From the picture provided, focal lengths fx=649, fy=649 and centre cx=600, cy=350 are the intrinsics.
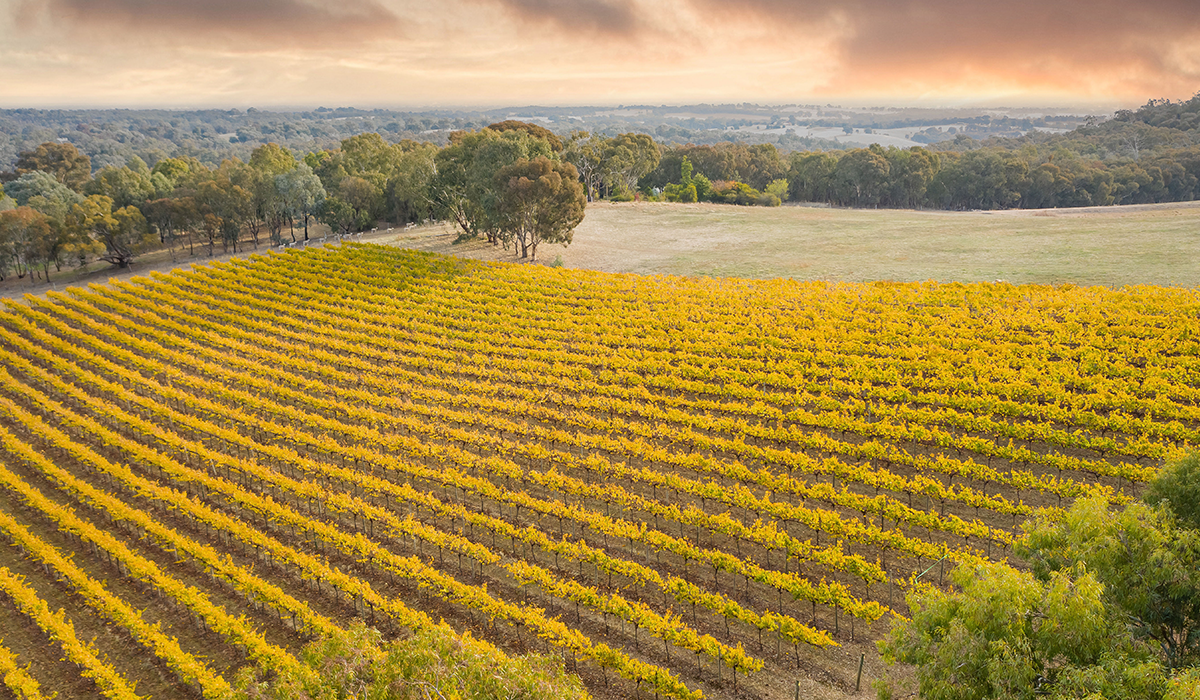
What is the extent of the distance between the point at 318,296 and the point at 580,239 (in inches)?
1108

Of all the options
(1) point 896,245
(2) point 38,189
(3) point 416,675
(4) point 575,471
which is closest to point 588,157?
(1) point 896,245

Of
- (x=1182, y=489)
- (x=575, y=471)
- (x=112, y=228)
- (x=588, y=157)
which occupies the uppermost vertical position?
(x=588, y=157)

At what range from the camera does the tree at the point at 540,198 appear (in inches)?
2124

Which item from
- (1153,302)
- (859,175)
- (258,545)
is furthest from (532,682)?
(859,175)

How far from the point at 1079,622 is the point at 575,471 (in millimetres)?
17708

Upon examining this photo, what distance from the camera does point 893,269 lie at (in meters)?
51.5

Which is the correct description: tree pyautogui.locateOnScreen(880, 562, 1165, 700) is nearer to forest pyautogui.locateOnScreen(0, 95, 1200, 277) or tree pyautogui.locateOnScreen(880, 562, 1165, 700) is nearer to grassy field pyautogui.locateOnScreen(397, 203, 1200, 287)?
grassy field pyautogui.locateOnScreen(397, 203, 1200, 287)

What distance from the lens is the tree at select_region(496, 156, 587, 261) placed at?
53.9m

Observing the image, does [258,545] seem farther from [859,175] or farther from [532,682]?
[859,175]

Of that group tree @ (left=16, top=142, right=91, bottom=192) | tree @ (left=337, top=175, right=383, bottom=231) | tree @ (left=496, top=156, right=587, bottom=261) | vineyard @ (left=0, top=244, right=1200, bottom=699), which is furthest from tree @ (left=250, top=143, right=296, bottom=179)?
tree @ (left=16, top=142, right=91, bottom=192)

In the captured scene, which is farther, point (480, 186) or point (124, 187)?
point (124, 187)

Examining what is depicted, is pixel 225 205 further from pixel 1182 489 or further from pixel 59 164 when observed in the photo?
pixel 1182 489

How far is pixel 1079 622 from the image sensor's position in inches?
438

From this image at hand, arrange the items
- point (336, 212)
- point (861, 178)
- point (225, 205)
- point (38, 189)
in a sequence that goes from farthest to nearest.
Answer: point (861, 178) → point (38, 189) → point (336, 212) → point (225, 205)
